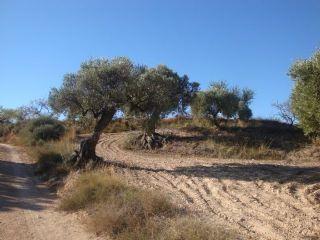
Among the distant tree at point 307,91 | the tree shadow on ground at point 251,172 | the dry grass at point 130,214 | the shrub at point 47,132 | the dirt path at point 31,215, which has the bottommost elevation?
the dirt path at point 31,215

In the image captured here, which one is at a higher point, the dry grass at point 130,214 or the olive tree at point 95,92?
the olive tree at point 95,92

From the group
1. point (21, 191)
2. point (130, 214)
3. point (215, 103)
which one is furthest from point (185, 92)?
point (130, 214)

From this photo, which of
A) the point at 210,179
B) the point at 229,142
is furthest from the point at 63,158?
the point at 229,142

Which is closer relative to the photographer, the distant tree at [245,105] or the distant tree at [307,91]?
the distant tree at [307,91]

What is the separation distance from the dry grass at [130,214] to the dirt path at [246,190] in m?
1.03

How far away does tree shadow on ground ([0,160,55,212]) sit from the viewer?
13438 mm

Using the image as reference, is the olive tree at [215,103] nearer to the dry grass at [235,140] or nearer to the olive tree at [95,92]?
the dry grass at [235,140]

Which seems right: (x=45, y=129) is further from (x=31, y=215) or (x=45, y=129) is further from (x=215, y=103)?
(x=31, y=215)

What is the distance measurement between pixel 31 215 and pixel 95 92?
301 inches

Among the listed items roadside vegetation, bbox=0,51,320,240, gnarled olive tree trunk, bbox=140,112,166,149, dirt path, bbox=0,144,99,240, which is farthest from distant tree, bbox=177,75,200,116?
dirt path, bbox=0,144,99,240

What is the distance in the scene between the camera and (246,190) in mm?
13391

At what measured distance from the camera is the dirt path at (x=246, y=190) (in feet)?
31.7

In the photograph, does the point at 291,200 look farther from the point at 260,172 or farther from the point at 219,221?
the point at 260,172

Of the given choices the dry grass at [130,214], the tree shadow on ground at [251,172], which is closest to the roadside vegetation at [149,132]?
the dry grass at [130,214]
